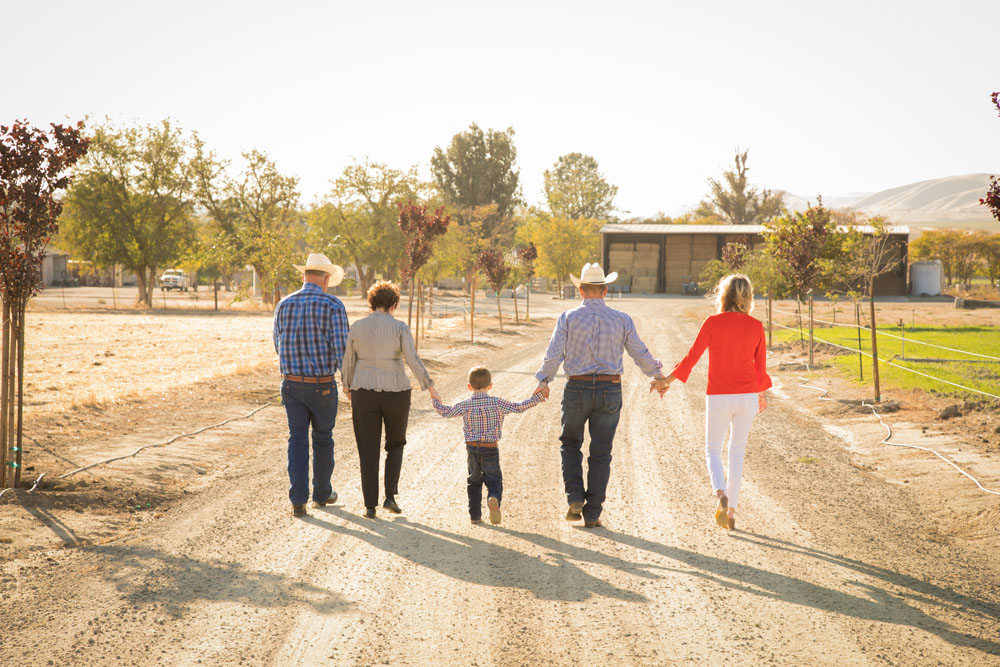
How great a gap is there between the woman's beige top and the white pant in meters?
2.30

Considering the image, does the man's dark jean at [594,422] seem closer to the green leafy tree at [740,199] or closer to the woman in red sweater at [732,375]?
the woman in red sweater at [732,375]

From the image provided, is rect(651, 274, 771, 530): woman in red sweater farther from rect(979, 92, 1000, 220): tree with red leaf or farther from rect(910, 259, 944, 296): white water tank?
rect(910, 259, 944, 296): white water tank

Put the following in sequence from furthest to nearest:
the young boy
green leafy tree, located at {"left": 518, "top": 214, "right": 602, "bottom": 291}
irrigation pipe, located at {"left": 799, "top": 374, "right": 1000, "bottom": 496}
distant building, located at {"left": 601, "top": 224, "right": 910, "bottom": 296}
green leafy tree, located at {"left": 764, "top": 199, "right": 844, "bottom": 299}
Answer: green leafy tree, located at {"left": 518, "top": 214, "right": 602, "bottom": 291}, distant building, located at {"left": 601, "top": 224, "right": 910, "bottom": 296}, green leafy tree, located at {"left": 764, "top": 199, "right": 844, "bottom": 299}, irrigation pipe, located at {"left": 799, "top": 374, "right": 1000, "bottom": 496}, the young boy

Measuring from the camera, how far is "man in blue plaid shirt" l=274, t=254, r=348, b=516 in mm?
6660

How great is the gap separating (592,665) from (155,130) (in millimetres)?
52684

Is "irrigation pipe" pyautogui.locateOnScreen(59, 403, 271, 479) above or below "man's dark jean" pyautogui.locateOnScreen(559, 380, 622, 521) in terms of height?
below

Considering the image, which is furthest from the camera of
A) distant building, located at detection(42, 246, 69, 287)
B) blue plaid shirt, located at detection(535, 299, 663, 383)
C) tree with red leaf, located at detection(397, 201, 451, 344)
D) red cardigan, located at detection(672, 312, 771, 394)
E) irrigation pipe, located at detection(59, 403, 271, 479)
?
distant building, located at detection(42, 246, 69, 287)

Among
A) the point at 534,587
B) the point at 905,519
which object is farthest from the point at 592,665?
the point at 905,519

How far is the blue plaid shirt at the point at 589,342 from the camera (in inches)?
249

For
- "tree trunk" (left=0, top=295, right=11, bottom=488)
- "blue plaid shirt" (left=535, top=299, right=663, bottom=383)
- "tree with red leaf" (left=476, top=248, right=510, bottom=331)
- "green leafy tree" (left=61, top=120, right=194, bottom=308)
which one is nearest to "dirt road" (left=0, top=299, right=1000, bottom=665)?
"blue plaid shirt" (left=535, top=299, right=663, bottom=383)

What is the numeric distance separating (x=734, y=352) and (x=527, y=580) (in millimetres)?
2433

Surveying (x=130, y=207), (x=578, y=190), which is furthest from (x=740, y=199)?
(x=130, y=207)

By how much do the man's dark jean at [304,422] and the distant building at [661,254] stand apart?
57399 millimetres

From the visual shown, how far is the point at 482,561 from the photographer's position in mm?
5449
